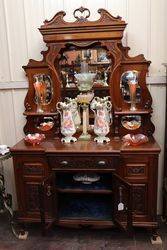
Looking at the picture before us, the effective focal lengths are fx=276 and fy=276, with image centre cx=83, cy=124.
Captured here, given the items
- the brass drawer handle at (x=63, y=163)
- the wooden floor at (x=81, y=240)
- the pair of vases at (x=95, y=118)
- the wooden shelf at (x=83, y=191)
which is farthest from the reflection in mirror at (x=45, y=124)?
the wooden floor at (x=81, y=240)

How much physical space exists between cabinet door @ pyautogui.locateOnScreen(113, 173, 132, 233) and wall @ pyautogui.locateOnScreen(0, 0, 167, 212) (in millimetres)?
616

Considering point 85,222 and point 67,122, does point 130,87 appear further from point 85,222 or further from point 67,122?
point 85,222

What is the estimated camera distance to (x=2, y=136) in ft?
9.05

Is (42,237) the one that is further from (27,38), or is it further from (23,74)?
(27,38)

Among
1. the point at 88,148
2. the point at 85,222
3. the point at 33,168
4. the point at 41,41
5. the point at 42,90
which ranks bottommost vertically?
the point at 85,222

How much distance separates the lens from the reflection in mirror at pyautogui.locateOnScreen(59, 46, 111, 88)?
238cm

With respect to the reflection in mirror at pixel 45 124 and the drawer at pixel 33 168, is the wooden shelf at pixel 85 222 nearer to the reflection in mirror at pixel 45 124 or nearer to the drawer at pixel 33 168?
the drawer at pixel 33 168

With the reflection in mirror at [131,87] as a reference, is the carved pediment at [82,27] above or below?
above

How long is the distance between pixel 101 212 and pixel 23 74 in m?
1.43

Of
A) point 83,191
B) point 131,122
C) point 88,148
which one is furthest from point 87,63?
point 83,191

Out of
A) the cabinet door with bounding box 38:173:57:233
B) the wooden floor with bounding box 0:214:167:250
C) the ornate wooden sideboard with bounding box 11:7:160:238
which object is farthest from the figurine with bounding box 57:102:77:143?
the wooden floor with bounding box 0:214:167:250

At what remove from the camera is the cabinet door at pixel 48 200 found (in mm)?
2053

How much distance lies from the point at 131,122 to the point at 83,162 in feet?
1.97

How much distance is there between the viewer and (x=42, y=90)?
97.1 inches
